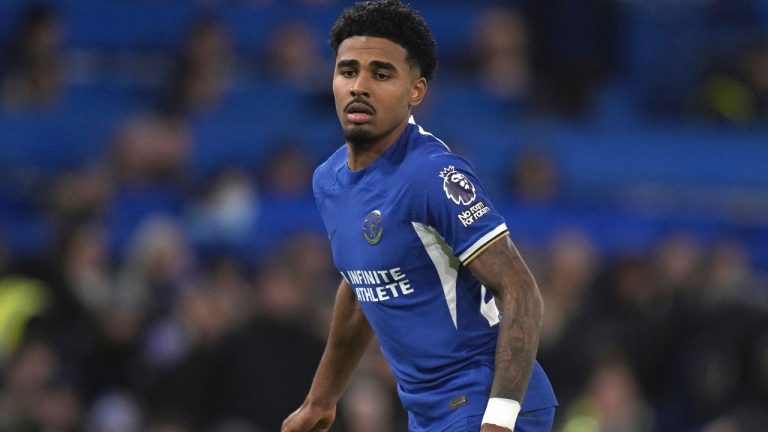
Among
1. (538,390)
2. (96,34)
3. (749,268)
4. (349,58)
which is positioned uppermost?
(349,58)

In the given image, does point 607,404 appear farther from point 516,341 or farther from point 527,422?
point 516,341

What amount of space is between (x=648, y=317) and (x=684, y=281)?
572 millimetres

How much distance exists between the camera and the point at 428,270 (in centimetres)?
441

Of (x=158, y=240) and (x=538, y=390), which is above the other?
(x=538, y=390)

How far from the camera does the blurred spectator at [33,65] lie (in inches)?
A: 419

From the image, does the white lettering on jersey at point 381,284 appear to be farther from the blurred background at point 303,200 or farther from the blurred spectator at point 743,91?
the blurred spectator at point 743,91

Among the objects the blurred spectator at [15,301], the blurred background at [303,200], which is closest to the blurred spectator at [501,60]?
the blurred background at [303,200]

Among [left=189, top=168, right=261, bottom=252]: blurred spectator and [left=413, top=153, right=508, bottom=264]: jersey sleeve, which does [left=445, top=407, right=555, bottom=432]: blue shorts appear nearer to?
[left=413, top=153, right=508, bottom=264]: jersey sleeve

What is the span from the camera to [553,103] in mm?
12812

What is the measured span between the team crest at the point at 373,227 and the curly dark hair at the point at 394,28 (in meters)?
0.47

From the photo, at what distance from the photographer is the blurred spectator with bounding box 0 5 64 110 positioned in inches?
419

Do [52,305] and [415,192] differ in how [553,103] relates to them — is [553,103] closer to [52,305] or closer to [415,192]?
[52,305]

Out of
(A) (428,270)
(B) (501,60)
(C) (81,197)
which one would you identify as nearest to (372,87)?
(A) (428,270)

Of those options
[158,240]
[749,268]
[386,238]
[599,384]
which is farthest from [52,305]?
[749,268]
